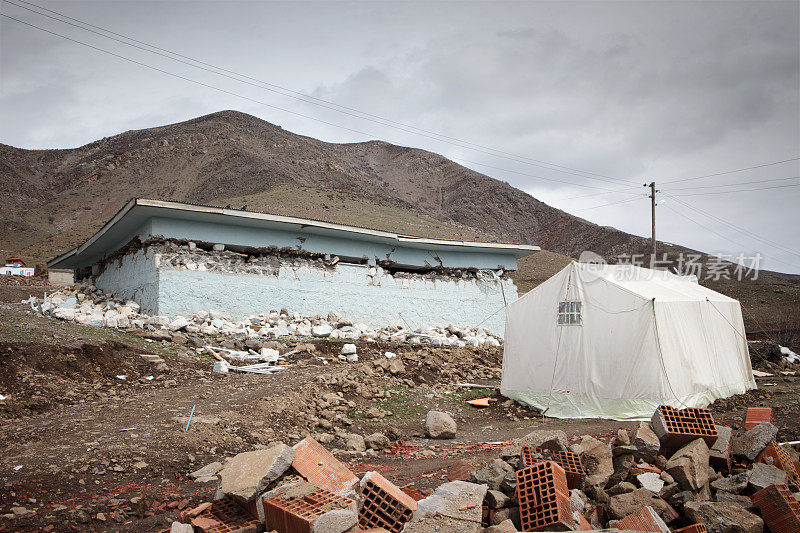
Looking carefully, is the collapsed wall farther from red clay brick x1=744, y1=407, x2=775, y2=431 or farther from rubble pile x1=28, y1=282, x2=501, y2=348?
red clay brick x1=744, y1=407, x2=775, y2=431

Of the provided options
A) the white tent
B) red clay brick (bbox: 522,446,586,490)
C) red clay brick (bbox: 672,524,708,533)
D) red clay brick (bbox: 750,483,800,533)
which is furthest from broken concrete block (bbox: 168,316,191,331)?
red clay brick (bbox: 750,483,800,533)

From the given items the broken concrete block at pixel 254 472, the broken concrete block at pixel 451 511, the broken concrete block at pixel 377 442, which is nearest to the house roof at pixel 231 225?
the broken concrete block at pixel 377 442

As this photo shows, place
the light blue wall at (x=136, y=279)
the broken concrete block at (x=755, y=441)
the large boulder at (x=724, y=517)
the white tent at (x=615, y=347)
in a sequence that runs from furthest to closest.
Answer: the light blue wall at (x=136, y=279)
the white tent at (x=615, y=347)
the broken concrete block at (x=755, y=441)
the large boulder at (x=724, y=517)

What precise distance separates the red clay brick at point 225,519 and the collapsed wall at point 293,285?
27.7ft

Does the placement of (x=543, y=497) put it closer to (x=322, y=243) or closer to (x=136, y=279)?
(x=322, y=243)

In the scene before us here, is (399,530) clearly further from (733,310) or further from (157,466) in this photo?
(733,310)

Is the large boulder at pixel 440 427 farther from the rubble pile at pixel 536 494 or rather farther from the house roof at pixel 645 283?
the house roof at pixel 645 283

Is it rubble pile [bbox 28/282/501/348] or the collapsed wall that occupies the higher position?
the collapsed wall

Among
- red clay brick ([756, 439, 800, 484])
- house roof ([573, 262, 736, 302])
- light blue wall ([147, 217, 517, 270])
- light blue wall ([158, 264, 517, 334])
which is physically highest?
light blue wall ([147, 217, 517, 270])

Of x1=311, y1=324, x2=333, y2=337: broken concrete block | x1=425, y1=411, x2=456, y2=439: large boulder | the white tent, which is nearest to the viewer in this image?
x1=425, y1=411, x2=456, y2=439: large boulder

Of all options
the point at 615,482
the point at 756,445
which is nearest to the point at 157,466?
the point at 615,482

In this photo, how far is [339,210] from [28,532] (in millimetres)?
35276

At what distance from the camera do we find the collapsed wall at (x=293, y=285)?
39.7 feet

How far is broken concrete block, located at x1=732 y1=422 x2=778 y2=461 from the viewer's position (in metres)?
4.93
